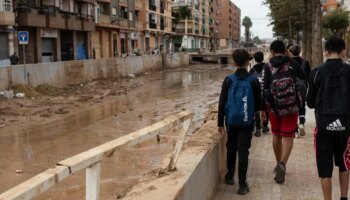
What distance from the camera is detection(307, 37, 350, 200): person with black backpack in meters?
4.20

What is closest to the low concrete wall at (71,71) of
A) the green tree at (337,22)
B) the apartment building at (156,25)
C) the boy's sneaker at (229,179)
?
the boy's sneaker at (229,179)

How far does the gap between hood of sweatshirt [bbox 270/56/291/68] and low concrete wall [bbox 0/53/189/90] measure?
57.9 feet

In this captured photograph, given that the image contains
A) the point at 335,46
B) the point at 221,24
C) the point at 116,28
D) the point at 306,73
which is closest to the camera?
the point at 335,46

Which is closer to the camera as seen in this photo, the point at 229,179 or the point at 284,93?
the point at 284,93

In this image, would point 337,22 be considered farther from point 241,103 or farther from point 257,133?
point 241,103

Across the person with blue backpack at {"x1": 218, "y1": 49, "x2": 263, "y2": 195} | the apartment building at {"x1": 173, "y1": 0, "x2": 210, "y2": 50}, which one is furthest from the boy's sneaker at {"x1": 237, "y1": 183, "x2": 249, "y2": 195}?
the apartment building at {"x1": 173, "y1": 0, "x2": 210, "y2": 50}

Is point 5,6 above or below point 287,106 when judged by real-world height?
above

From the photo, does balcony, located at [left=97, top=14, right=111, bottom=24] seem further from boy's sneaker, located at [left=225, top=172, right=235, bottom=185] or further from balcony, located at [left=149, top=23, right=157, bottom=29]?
boy's sneaker, located at [left=225, top=172, right=235, bottom=185]

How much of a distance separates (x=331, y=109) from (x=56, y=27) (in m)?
38.4

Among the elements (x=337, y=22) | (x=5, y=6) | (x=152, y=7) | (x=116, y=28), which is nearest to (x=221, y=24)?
(x=152, y=7)

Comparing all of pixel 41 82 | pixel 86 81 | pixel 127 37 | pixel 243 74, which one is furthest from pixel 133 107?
pixel 127 37

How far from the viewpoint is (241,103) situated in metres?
5.12

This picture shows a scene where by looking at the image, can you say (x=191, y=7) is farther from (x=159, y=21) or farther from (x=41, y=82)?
(x=41, y=82)

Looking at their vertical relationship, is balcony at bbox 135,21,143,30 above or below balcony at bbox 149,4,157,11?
below
